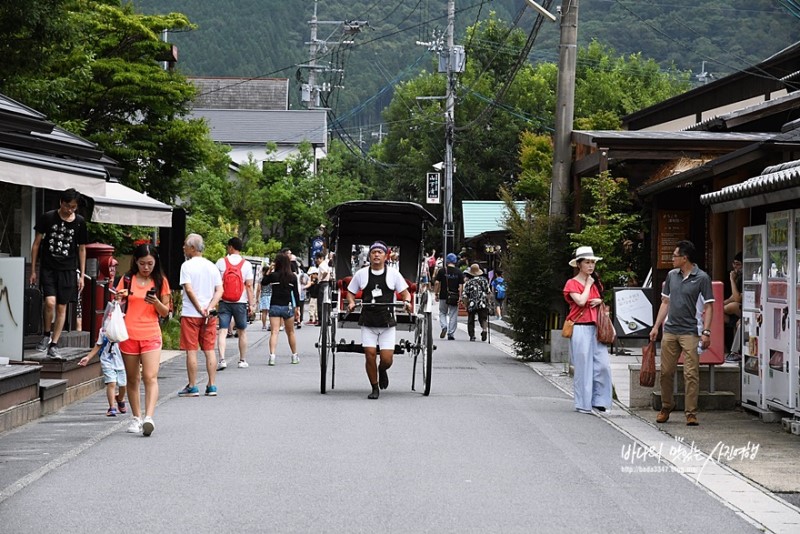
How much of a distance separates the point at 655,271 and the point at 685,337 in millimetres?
8071

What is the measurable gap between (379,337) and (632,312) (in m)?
4.66

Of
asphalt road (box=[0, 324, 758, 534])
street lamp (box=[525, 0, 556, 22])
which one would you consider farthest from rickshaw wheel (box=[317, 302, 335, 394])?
street lamp (box=[525, 0, 556, 22])

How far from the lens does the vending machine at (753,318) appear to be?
1291 cm

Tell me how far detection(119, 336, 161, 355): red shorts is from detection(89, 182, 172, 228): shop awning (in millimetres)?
6696

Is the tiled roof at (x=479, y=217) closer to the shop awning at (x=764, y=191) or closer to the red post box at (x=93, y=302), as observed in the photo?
the red post box at (x=93, y=302)

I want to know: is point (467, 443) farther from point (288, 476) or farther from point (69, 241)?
point (69, 241)

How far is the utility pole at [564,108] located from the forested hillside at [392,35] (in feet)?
125

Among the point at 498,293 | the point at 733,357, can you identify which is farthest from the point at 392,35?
the point at 733,357

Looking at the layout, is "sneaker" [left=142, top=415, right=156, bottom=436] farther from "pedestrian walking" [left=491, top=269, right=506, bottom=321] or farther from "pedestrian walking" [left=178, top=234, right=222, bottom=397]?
"pedestrian walking" [left=491, top=269, right=506, bottom=321]

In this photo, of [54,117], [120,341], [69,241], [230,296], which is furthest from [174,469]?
[54,117]

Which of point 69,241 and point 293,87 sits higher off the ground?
point 293,87

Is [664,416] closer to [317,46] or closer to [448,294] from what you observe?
[448,294]

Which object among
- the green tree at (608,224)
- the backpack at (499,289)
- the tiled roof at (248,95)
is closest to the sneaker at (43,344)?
the green tree at (608,224)

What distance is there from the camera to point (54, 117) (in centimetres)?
2462
